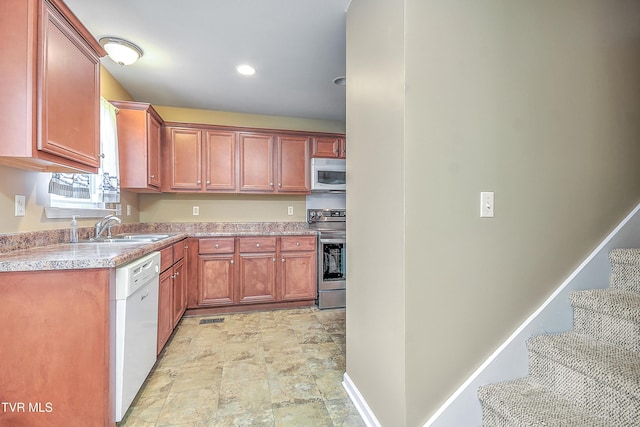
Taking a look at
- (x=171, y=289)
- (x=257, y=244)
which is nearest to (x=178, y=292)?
(x=171, y=289)

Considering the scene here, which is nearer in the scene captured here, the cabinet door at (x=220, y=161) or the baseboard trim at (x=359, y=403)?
the baseboard trim at (x=359, y=403)

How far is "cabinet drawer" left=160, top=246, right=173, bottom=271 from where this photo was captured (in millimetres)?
2260

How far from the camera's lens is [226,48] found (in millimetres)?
2326

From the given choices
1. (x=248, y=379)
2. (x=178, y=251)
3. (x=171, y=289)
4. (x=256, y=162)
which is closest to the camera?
(x=248, y=379)

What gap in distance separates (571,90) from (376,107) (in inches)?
37.5

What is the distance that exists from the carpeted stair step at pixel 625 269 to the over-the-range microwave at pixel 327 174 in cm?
260

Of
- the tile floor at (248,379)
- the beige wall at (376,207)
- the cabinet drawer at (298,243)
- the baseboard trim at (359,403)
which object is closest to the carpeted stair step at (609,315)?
the beige wall at (376,207)

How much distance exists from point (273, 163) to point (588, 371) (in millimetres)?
3257

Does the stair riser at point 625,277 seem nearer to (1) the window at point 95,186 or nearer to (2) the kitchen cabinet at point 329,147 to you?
(2) the kitchen cabinet at point 329,147

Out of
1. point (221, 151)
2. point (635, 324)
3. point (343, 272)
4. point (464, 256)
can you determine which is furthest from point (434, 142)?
point (221, 151)

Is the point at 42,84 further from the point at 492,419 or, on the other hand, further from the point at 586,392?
the point at 586,392

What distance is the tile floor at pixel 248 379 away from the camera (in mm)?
1612

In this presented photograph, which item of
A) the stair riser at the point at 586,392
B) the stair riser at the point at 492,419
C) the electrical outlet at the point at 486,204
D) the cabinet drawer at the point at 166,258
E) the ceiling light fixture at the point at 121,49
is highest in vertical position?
the ceiling light fixture at the point at 121,49

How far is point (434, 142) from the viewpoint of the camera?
4.05 ft
